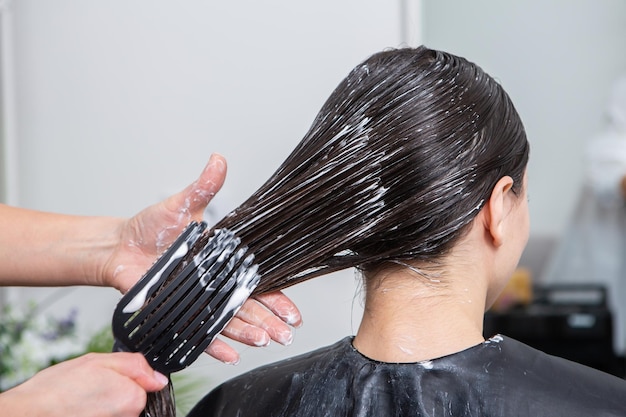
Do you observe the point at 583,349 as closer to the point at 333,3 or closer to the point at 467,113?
the point at 333,3

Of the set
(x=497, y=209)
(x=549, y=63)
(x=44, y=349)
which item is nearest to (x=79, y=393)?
(x=497, y=209)

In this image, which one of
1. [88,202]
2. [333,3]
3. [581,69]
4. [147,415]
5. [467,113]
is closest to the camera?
[467,113]

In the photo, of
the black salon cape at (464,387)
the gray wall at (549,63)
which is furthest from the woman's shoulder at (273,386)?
the gray wall at (549,63)

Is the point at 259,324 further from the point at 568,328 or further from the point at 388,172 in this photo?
the point at 568,328

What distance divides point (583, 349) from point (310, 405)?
1.50m

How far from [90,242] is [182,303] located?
0.34 meters

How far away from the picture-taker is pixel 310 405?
1.04m

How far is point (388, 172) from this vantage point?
3.22 ft

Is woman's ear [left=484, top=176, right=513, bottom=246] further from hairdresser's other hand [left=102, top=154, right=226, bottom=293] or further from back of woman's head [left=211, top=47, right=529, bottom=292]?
hairdresser's other hand [left=102, top=154, right=226, bottom=293]

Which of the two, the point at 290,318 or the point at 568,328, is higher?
the point at 290,318

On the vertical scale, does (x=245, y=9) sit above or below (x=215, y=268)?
above

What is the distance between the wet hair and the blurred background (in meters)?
0.97

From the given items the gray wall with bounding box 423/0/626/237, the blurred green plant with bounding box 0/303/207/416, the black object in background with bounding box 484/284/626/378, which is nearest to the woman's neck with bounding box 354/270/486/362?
the blurred green plant with bounding box 0/303/207/416

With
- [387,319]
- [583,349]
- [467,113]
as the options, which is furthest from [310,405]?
[583,349]
